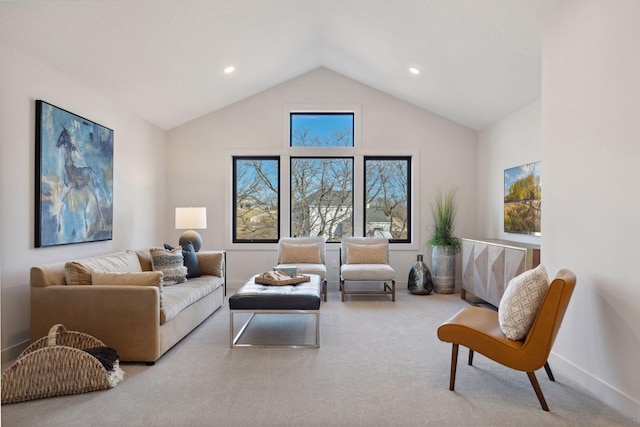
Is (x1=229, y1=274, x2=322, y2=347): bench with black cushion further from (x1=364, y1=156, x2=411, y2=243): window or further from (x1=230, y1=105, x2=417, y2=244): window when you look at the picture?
(x1=364, y1=156, x2=411, y2=243): window

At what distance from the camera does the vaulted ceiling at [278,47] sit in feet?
11.2

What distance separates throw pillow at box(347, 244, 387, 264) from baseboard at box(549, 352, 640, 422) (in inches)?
117

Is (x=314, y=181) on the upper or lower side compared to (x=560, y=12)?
lower

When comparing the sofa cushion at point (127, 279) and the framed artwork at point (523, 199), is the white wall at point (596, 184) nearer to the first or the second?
the framed artwork at point (523, 199)

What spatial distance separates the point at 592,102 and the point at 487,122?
3.38 metres

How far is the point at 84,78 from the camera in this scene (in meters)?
4.10

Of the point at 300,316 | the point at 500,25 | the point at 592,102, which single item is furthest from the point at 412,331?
the point at 500,25

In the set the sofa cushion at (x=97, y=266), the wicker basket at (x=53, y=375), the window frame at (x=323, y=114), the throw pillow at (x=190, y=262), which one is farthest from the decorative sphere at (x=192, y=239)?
the wicker basket at (x=53, y=375)

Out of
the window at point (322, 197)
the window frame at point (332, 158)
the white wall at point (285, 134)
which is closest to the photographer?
the white wall at point (285, 134)

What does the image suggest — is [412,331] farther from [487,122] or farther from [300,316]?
[487,122]

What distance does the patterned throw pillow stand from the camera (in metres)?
4.39

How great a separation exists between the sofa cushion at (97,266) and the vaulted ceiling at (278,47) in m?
1.77

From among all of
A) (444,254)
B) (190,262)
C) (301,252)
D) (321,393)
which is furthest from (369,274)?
(321,393)

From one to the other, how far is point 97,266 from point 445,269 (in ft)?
14.8
